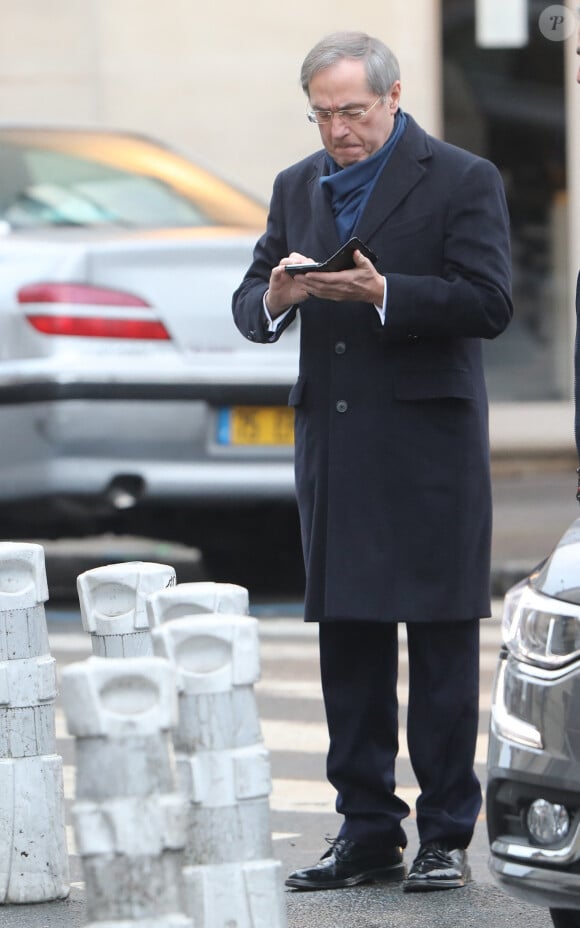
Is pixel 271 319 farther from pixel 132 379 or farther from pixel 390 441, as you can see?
pixel 132 379

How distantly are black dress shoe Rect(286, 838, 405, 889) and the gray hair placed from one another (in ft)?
5.23

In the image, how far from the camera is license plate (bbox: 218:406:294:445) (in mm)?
8164

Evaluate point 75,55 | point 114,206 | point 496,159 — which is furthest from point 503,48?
point 114,206

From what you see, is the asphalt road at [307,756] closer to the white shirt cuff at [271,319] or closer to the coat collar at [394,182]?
the white shirt cuff at [271,319]

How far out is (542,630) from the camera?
11.8ft

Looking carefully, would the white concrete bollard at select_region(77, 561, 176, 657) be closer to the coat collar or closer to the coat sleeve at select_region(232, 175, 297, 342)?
the coat sleeve at select_region(232, 175, 297, 342)

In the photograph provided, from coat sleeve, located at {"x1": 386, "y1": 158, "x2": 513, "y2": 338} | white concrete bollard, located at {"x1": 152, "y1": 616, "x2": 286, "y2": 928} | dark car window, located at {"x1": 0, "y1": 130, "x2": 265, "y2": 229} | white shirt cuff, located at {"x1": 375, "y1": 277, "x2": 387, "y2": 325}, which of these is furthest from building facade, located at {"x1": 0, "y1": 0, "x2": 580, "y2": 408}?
white concrete bollard, located at {"x1": 152, "y1": 616, "x2": 286, "y2": 928}

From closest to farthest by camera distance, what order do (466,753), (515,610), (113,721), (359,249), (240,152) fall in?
(113,721) < (515,610) < (359,249) < (466,753) < (240,152)

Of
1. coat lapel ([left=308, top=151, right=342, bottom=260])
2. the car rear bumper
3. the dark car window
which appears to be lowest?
→ the car rear bumper

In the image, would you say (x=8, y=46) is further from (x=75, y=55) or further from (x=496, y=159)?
(x=496, y=159)

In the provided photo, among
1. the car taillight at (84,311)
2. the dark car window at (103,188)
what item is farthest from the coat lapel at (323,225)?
the dark car window at (103,188)

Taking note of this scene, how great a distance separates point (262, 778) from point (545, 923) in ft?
3.52

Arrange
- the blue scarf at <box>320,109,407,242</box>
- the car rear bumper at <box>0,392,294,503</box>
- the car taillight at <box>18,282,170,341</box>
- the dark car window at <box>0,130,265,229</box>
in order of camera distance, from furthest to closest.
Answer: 1. the dark car window at <box>0,130,265,229</box>
2. the car rear bumper at <box>0,392,294,503</box>
3. the car taillight at <box>18,282,170,341</box>
4. the blue scarf at <box>320,109,407,242</box>

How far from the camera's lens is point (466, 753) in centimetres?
455
